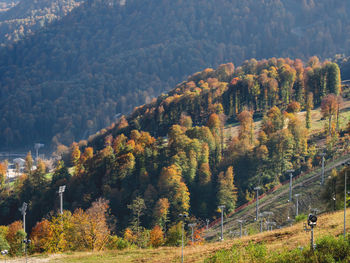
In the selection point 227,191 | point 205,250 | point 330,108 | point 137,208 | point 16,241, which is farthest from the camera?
point 330,108

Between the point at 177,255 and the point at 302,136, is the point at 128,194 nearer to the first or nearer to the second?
the point at 302,136

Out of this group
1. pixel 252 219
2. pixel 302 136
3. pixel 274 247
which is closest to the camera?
pixel 274 247

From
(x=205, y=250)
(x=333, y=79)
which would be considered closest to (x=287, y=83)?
(x=333, y=79)

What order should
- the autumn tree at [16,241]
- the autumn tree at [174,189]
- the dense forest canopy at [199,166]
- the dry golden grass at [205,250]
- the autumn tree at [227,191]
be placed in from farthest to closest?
the dense forest canopy at [199,166] < the autumn tree at [174,189] < the autumn tree at [227,191] < the autumn tree at [16,241] < the dry golden grass at [205,250]

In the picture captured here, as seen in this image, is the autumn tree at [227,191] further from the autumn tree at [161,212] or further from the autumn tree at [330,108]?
the autumn tree at [330,108]

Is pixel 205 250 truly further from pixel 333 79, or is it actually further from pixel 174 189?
pixel 333 79

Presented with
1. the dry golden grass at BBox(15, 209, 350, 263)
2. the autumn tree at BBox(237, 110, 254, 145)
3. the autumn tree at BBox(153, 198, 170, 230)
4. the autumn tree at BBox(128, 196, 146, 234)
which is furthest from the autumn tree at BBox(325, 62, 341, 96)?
the dry golden grass at BBox(15, 209, 350, 263)

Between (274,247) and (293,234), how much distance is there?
5651mm

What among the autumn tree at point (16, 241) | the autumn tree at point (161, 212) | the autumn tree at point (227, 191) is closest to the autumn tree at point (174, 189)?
the autumn tree at point (161, 212)

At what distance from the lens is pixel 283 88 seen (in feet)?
488

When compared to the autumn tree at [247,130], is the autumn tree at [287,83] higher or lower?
higher

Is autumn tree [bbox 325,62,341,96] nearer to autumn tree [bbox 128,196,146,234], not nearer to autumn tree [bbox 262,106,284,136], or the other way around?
autumn tree [bbox 262,106,284,136]

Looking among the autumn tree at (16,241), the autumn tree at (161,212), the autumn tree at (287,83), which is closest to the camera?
the autumn tree at (16,241)

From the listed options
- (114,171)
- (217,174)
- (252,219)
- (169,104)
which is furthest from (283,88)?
(252,219)
